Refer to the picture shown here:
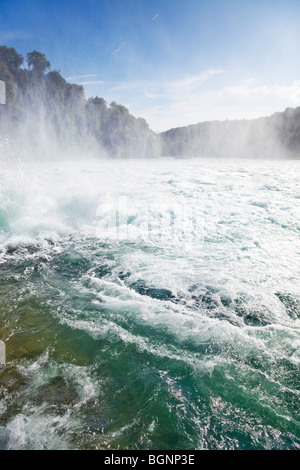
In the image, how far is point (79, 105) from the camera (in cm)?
6706

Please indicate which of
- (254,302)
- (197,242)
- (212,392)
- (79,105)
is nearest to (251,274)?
(254,302)

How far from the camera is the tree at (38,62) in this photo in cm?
5427

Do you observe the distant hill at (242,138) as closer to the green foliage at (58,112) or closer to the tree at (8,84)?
the green foliage at (58,112)

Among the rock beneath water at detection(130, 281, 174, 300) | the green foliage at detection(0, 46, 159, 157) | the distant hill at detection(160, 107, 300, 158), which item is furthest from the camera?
the distant hill at detection(160, 107, 300, 158)

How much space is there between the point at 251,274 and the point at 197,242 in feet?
8.41

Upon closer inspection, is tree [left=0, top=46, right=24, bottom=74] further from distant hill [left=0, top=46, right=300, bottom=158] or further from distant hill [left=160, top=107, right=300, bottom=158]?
distant hill [left=160, top=107, right=300, bottom=158]

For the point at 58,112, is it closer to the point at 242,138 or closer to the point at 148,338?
the point at 148,338

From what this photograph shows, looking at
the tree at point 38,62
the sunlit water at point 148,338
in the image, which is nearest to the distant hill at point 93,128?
the tree at point 38,62

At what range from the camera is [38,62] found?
55.5 m

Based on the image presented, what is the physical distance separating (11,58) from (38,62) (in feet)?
27.4

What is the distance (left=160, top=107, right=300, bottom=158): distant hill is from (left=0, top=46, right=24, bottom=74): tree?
82472 mm

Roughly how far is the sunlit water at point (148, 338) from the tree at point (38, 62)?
2603 inches

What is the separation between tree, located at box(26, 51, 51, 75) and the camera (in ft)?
178

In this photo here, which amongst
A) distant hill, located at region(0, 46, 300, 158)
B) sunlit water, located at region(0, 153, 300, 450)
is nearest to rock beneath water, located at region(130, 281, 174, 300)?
sunlit water, located at region(0, 153, 300, 450)
